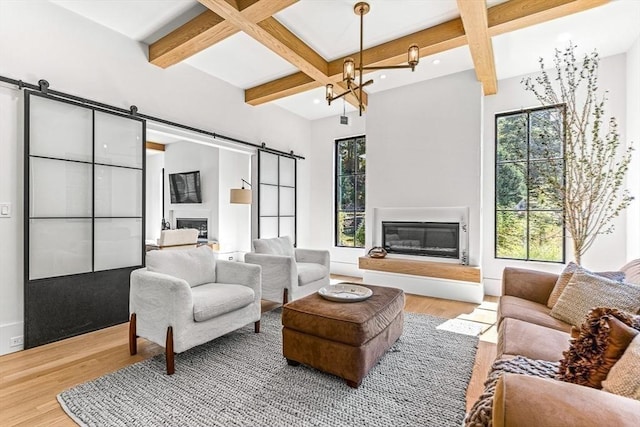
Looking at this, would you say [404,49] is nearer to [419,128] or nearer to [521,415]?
[419,128]

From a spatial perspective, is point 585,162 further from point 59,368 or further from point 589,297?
point 59,368

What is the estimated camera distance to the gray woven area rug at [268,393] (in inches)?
67.1

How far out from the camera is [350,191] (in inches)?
232

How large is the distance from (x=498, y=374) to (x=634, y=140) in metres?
3.63

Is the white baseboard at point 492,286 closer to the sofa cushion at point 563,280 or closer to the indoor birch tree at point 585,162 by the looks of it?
the indoor birch tree at point 585,162

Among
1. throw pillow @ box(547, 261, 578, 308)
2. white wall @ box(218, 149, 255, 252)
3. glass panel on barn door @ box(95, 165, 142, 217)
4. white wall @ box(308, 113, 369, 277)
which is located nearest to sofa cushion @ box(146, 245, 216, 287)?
glass panel on barn door @ box(95, 165, 142, 217)

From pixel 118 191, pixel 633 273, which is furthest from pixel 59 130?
pixel 633 273

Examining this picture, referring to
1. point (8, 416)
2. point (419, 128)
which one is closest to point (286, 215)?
point (419, 128)

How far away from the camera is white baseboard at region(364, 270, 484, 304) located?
4.04 m

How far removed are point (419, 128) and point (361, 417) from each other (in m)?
3.93

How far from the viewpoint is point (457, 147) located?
4.29 metres

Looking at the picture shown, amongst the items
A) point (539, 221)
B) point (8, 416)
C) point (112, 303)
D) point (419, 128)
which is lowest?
point (8, 416)

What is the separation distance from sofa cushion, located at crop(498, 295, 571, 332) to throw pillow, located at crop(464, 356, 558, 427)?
69 centimetres

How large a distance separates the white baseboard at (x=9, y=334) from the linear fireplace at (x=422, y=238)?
4.24 m
